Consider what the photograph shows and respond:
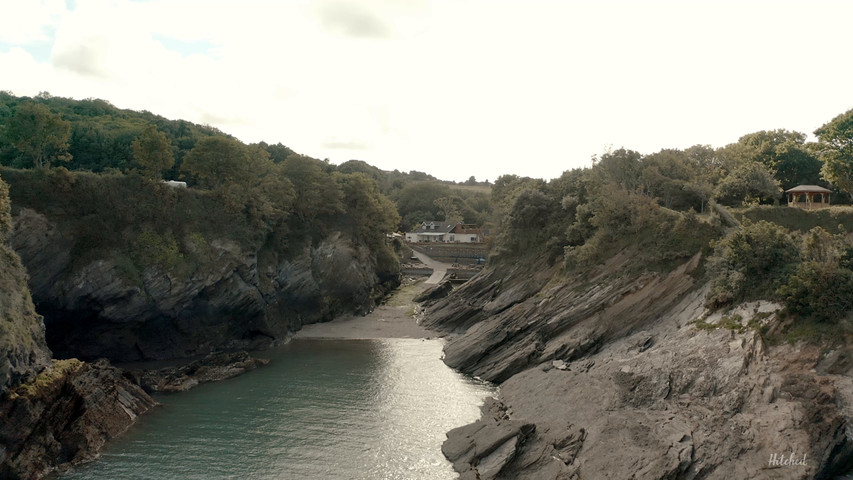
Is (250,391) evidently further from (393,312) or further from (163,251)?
(393,312)

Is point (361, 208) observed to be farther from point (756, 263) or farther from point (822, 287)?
point (822, 287)

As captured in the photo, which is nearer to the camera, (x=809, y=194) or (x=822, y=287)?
(x=822, y=287)

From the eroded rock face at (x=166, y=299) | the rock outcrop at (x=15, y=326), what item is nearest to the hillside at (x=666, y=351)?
the eroded rock face at (x=166, y=299)

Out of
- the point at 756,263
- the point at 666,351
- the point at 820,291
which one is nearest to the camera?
the point at 820,291

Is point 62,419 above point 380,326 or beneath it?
above

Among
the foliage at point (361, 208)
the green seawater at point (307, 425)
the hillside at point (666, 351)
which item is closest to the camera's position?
the hillside at point (666, 351)

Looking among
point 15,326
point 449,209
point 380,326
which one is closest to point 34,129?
point 15,326

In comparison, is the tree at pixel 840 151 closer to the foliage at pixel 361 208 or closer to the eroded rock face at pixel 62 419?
the foliage at pixel 361 208

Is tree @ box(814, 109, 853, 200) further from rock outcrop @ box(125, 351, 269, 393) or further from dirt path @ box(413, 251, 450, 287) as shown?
dirt path @ box(413, 251, 450, 287)
